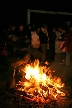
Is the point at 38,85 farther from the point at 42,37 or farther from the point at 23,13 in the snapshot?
the point at 23,13

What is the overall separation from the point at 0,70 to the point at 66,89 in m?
3.49

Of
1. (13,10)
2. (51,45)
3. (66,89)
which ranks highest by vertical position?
(13,10)

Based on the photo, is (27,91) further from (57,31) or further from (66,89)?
(57,31)

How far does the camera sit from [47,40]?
12.6m

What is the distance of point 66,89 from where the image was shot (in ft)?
28.7

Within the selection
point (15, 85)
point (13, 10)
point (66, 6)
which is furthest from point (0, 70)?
point (66, 6)

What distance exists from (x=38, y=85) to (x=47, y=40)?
16.1ft

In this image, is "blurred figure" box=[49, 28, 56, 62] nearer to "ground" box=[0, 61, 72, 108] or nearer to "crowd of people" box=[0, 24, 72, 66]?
"crowd of people" box=[0, 24, 72, 66]

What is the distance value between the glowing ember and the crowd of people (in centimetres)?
272

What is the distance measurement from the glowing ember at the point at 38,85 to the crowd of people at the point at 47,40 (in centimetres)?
272

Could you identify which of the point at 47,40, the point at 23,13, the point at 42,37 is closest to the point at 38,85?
the point at 42,37

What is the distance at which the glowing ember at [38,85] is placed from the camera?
769 centimetres

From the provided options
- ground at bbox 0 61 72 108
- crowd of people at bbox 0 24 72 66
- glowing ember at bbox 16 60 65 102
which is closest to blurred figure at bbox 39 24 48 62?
crowd of people at bbox 0 24 72 66

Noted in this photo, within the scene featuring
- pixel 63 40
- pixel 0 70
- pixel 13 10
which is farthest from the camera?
pixel 13 10
